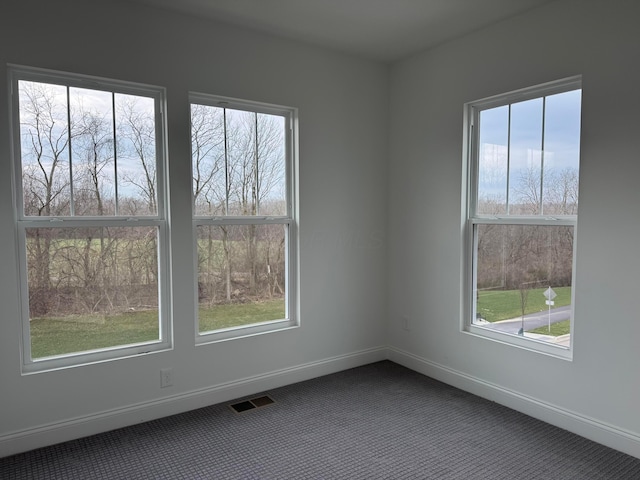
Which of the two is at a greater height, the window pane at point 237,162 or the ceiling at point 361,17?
the ceiling at point 361,17

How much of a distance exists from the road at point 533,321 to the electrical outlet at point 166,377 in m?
2.35

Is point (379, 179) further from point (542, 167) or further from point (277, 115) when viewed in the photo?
point (542, 167)

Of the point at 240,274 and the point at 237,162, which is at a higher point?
the point at 237,162

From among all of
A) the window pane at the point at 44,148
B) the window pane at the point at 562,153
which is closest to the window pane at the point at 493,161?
the window pane at the point at 562,153

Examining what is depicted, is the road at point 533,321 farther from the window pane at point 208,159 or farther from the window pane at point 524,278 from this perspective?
the window pane at point 208,159

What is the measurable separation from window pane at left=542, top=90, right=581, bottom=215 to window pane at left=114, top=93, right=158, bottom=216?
264cm

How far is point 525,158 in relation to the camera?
115 inches

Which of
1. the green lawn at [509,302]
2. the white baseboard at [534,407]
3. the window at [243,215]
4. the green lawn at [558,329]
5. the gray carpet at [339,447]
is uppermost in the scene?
the window at [243,215]

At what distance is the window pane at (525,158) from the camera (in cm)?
286

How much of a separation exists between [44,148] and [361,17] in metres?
2.21

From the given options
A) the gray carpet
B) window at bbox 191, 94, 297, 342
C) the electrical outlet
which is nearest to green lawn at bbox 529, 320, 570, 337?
the gray carpet

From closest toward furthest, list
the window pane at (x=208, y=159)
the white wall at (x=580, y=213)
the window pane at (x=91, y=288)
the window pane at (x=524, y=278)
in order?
the white wall at (x=580, y=213) → the window pane at (x=91, y=288) → the window pane at (x=524, y=278) → the window pane at (x=208, y=159)

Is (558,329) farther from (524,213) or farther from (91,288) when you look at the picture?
(91,288)

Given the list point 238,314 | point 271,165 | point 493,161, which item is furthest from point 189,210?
point 493,161
